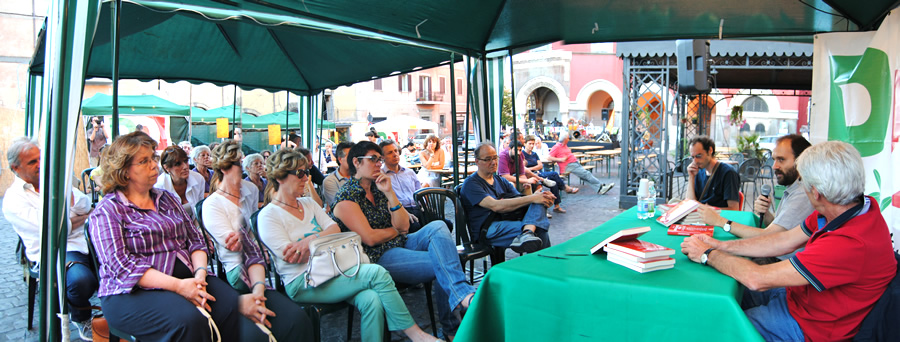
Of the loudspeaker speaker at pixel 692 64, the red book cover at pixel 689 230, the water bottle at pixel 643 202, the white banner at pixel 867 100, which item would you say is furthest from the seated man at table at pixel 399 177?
the loudspeaker speaker at pixel 692 64

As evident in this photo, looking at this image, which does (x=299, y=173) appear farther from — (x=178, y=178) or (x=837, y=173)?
(x=837, y=173)

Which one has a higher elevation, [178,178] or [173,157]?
[173,157]

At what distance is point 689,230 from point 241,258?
95.0 inches

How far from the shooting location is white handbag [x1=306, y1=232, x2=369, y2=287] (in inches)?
103

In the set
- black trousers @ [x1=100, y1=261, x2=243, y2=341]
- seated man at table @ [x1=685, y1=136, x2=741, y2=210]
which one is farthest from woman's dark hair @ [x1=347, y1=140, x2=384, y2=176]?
seated man at table @ [x1=685, y1=136, x2=741, y2=210]

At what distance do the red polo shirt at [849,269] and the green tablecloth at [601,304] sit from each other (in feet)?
0.88

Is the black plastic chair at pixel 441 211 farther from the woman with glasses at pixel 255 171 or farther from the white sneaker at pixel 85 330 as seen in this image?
the white sneaker at pixel 85 330

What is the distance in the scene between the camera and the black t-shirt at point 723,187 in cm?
418

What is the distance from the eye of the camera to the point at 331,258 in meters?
2.63

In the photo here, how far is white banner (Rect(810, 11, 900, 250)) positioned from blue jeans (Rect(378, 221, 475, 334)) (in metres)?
2.77

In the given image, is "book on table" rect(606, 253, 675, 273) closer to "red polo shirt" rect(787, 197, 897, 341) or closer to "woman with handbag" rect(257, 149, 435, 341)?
"red polo shirt" rect(787, 197, 897, 341)

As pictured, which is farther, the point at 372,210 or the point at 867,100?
the point at 867,100

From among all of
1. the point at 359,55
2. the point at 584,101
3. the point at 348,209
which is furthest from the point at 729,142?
the point at 348,209

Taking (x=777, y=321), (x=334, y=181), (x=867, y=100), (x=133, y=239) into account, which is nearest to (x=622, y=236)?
(x=777, y=321)
